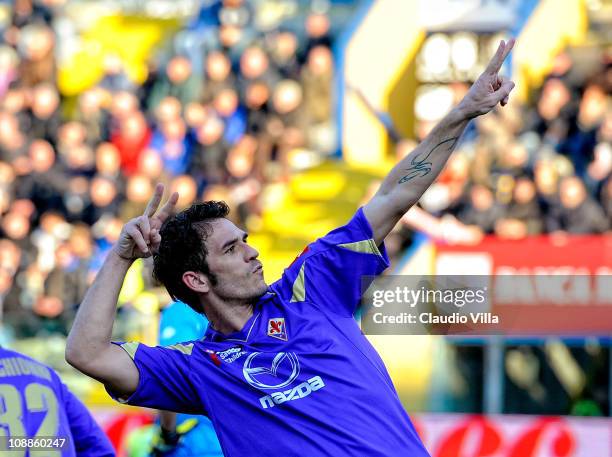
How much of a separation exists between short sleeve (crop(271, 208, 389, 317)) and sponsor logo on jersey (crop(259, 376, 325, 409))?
329mm

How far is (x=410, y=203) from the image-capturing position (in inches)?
177

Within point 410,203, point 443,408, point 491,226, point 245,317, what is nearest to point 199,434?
point 245,317

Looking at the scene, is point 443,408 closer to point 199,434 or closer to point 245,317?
point 199,434

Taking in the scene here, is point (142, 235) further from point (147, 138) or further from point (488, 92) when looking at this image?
point (147, 138)

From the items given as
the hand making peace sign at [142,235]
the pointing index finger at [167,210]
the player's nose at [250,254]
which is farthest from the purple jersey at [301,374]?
the pointing index finger at [167,210]

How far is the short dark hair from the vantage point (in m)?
4.60

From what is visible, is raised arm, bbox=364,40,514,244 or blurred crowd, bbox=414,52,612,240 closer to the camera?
raised arm, bbox=364,40,514,244

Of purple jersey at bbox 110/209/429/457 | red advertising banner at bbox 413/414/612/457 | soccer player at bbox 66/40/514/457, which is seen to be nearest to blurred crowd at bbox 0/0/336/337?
red advertising banner at bbox 413/414/612/457

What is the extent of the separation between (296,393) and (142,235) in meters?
0.82

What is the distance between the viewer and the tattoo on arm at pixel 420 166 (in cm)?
449

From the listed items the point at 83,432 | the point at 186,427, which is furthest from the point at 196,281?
the point at 186,427

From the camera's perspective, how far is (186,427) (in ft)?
20.3

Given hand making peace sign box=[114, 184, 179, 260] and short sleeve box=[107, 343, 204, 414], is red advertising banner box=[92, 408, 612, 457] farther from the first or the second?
hand making peace sign box=[114, 184, 179, 260]

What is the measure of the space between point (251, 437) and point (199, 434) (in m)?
1.93
